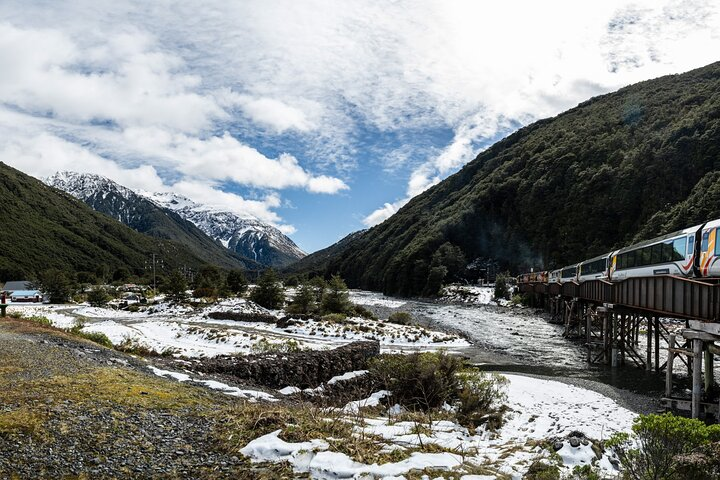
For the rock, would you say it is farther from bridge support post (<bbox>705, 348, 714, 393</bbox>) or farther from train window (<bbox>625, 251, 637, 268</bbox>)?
train window (<bbox>625, 251, 637, 268</bbox>)

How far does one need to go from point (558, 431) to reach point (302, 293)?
126 ft

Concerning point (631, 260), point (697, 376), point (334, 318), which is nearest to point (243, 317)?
point (334, 318)

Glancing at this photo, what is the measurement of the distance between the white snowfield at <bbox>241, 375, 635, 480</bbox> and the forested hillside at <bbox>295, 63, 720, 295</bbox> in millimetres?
71430

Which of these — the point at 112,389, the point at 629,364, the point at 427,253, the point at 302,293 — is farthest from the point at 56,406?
the point at 427,253

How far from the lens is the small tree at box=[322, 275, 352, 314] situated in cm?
4709

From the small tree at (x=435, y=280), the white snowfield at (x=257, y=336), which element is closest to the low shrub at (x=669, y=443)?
the white snowfield at (x=257, y=336)

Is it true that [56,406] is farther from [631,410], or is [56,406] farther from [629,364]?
[629,364]

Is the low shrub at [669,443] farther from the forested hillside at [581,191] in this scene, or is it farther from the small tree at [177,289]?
the forested hillside at [581,191]

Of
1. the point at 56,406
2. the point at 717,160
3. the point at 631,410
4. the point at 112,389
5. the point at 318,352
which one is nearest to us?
the point at 56,406

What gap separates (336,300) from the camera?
156ft

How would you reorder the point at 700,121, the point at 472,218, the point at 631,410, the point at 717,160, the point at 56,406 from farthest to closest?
the point at 472,218, the point at 700,121, the point at 717,160, the point at 631,410, the point at 56,406

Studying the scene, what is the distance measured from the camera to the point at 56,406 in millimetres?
8055

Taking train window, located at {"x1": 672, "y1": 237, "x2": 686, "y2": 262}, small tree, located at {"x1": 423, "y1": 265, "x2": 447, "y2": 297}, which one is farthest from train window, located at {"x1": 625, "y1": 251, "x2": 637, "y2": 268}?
small tree, located at {"x1": 423, "y1": 265, "x2": 447, "y2": 297}

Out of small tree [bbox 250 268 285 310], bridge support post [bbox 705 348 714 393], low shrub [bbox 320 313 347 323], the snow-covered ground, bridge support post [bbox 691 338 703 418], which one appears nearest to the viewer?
bridge support post [bbox 691 338 703 418]
